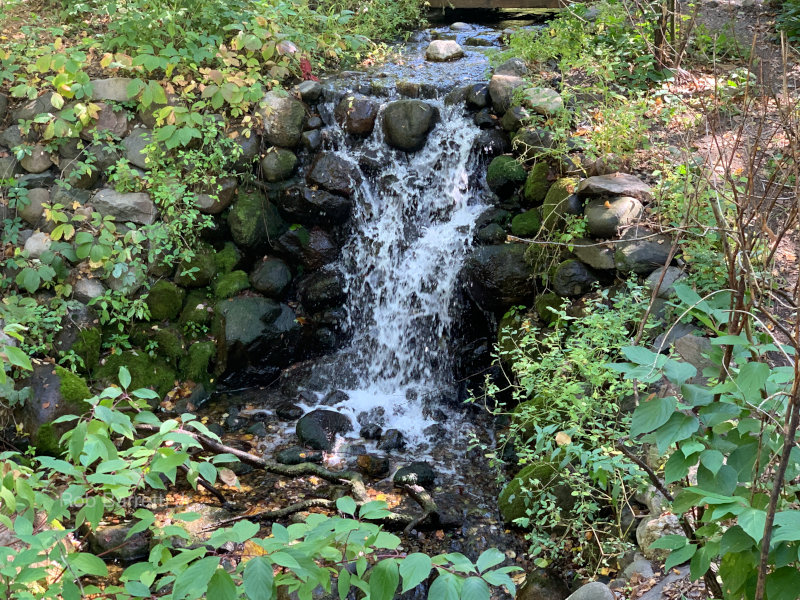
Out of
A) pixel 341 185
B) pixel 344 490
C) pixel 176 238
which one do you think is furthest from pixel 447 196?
pixel 344 490

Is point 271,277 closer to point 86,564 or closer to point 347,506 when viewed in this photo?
point 86,564

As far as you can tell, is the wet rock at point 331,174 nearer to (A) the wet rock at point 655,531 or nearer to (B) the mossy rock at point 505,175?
(B) the mossy rock at point 505,175

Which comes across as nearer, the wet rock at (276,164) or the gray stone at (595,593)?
the gray stone at (595,593)

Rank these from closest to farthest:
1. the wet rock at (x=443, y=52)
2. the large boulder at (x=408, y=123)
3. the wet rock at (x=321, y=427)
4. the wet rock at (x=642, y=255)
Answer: the wet rock at (x=642, y=255) < the wet rock at (x=321, y=427) < the large boulder at (x=408, y=123) < the wet rock at (x=443, y=52)

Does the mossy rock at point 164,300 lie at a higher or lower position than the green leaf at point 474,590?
lower

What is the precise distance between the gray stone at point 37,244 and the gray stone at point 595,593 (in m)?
5.29

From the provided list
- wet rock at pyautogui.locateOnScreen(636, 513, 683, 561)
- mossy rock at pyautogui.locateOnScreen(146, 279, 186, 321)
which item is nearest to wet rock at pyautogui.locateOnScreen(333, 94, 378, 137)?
mossy rock at pyautogui.locateOnScreen(146, 279, 186, 321)

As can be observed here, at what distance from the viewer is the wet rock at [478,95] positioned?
686 centimetres

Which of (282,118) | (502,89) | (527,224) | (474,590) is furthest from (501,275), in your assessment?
(474,590)

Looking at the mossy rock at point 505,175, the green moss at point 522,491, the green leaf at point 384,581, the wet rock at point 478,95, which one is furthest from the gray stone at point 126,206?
the green leaf at point 384,581

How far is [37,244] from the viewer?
604 centimetres

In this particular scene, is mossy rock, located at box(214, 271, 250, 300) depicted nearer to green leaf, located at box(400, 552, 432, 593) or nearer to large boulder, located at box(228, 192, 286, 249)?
large boulder, located at box(228, 192, 286, 249)

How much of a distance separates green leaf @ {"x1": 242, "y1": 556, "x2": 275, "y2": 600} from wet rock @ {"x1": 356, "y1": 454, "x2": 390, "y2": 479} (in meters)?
3.71

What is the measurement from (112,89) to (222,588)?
6165 millimetres
